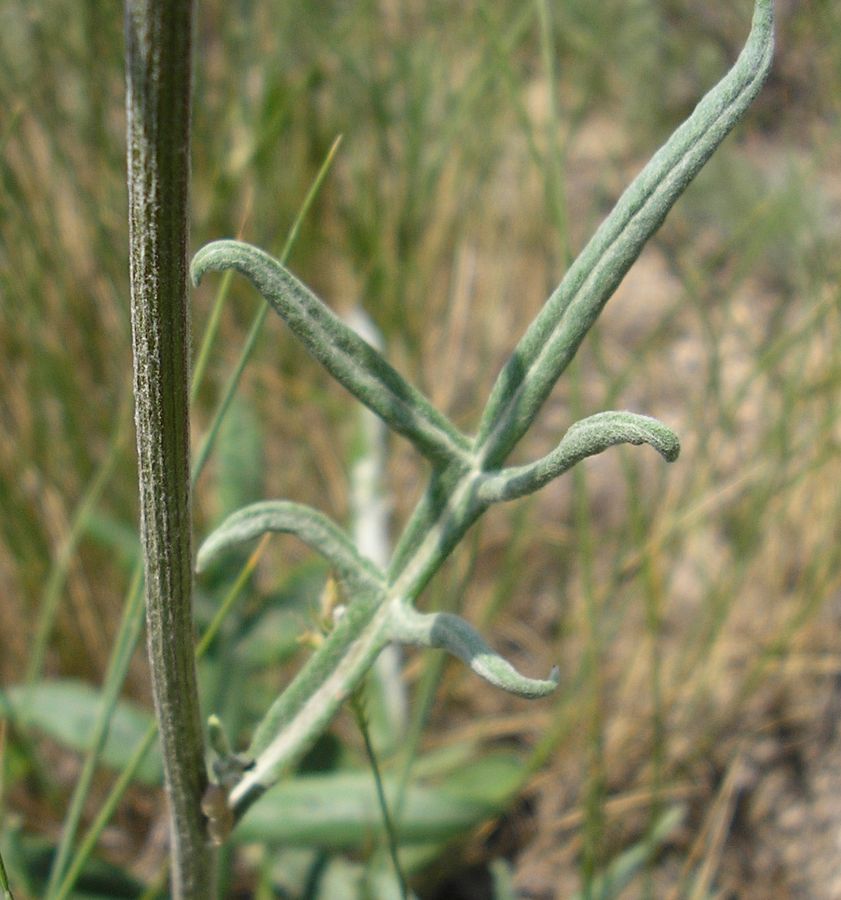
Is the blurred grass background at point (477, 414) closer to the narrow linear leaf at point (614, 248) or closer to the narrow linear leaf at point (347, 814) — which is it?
the narrow linear leaf at point (347, 814)

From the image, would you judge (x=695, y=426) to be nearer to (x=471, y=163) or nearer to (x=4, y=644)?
(x=471, y=163)

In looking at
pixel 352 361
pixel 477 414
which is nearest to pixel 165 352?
pixel 352 361

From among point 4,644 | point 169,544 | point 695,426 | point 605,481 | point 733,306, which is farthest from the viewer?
point 733,306

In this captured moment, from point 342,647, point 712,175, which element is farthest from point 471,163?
point 342,647

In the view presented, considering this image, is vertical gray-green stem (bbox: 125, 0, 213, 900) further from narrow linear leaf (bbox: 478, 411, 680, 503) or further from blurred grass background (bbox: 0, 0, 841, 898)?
blurred grass background (bbox: 0, 0, 841, 898)

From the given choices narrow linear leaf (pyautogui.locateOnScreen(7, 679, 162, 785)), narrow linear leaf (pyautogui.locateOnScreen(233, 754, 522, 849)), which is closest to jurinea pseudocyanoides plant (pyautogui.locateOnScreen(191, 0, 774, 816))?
narrow linear leaf (pyautogui.locateOnScreen(233, 754, 522, 849))

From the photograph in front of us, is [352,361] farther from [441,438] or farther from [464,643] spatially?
[464,643]
